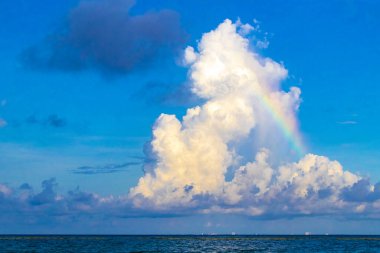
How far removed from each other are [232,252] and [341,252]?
36143mm

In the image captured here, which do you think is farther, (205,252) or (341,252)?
(341,252)

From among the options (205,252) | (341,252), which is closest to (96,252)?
(205,252)

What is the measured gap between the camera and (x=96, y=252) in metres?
148

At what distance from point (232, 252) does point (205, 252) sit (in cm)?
762

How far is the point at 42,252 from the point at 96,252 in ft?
48.7

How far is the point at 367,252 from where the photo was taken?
151250 mm

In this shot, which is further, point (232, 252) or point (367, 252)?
point (367, 252)

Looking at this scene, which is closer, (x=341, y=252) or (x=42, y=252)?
(x=42, y=252)

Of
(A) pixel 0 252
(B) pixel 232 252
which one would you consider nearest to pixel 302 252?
(B) pixel 232 252

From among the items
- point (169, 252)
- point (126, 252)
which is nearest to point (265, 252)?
point (169, 252)

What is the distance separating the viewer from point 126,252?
148m

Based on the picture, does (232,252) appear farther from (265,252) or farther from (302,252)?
(302,252)

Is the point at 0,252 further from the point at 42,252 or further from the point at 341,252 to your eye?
the point at 341,252

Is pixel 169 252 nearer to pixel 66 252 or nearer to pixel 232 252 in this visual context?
pixel 232 252
